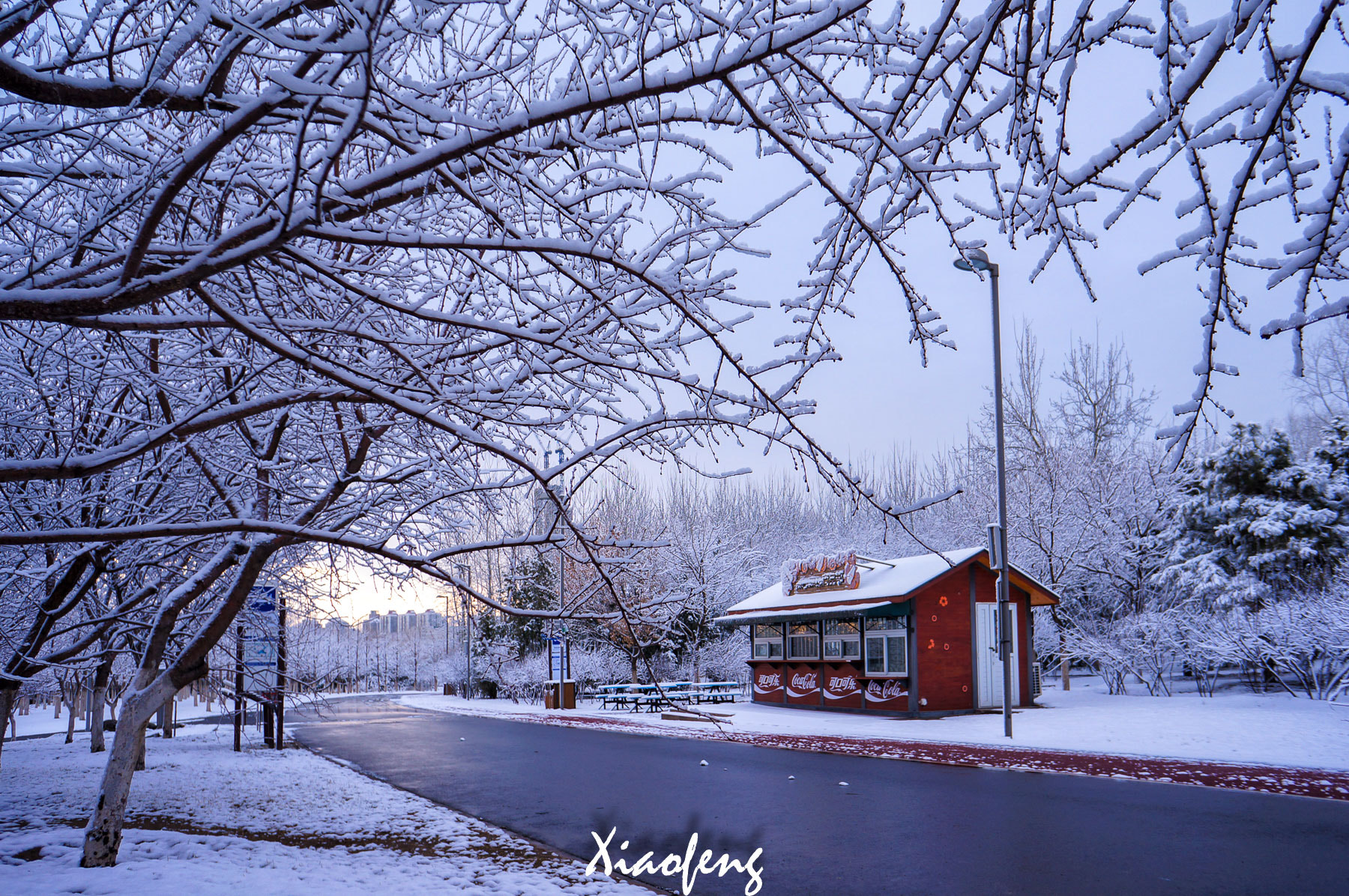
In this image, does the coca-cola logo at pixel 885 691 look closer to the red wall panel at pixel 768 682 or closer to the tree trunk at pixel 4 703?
the red wall panel at pixel 768 682

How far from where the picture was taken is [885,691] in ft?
71.8

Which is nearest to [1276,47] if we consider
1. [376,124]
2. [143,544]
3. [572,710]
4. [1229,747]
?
[376,124]

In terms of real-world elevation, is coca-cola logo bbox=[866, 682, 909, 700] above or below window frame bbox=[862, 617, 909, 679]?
below

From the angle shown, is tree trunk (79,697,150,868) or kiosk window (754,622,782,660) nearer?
tree trunk (79,697,150,868)

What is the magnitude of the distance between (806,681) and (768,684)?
2080 millimetres

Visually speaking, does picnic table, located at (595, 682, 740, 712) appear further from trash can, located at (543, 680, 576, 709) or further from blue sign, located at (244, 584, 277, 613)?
blue sign, located at (244, 584, 277, 613)

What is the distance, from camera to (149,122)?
5316 millimetres

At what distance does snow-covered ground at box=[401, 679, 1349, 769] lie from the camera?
1335 cm

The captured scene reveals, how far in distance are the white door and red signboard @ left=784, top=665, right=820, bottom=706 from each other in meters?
4.35

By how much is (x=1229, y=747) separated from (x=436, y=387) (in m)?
14.2

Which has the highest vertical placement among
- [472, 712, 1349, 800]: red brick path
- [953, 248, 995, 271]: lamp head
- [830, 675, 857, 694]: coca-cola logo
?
[953, 248, 995, 271]: lamp head

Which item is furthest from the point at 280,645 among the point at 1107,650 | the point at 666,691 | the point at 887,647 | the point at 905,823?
the point at 1107,650

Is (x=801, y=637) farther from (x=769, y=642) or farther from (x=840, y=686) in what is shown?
(x=840, y=686)
